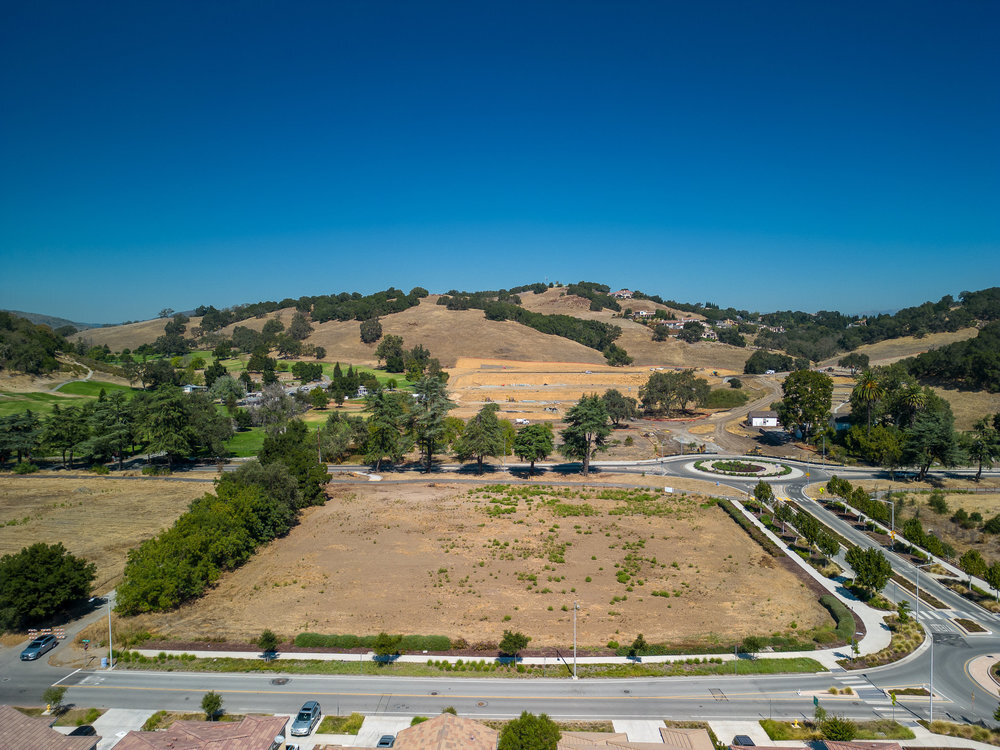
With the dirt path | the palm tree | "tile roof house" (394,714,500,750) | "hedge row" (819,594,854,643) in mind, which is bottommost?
"hedge row" (819,594,854,643)

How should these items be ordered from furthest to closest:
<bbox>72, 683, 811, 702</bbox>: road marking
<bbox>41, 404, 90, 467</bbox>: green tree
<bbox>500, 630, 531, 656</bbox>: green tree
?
<bbox>41, 404, 90, 467</bbox>: green tree < <bbox>500, 630, 531, 656</bbox>: green tree < <bbox>72, 683, 811, 702</bbox>: road marking

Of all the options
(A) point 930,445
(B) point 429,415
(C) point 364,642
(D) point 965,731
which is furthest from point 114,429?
(A) point 930,445

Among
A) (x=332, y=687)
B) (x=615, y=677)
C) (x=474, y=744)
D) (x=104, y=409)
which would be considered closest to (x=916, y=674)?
(x=615, y=677)

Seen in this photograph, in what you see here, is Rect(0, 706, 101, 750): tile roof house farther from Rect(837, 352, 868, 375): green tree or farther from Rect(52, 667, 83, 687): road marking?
Rect(837, 352, 868, 375): green tree

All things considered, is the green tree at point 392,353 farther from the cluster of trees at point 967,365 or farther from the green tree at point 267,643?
the green tree at point 267,643

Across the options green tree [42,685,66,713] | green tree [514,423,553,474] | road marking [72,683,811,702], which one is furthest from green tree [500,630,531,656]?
green tree [514,423,553,474]

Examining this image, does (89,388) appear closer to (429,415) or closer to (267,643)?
(429,415)
